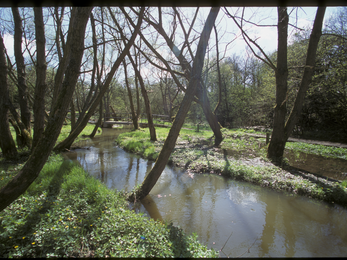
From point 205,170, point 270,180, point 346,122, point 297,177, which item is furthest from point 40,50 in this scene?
point 346,122

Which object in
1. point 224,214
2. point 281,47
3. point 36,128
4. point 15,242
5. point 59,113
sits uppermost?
point 281,47

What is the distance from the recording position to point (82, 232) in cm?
288

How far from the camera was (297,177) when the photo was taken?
595 centimetres

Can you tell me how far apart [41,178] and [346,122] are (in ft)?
54.2

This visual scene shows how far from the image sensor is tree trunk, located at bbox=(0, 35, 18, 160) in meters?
6.45

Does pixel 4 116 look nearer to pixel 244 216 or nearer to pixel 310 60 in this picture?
pixel 244 216

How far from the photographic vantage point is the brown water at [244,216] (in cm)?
320

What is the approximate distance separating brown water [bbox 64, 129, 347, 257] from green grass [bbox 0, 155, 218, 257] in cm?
76

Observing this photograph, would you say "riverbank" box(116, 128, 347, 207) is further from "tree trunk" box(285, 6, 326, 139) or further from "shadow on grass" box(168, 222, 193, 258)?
"shadow on grass" box(168, 222, 193, 258)

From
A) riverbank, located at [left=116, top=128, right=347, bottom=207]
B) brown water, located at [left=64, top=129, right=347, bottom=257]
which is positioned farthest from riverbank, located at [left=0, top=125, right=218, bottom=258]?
riverbank, located at [left=116, top=128, right=347, bottom=207]

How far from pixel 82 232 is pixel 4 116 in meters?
6.10

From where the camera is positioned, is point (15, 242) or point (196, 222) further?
point (196, 222)

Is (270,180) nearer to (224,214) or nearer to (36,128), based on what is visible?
(224,214)

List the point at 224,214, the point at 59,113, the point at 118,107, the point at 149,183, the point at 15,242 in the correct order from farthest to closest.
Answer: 1. the point at 118,107
2. the point at 149,183
3. the point at 224,214
4. the point at 59,113
5. the point at 15,242
